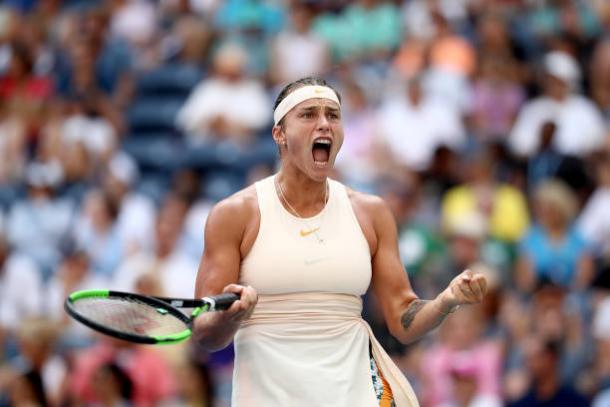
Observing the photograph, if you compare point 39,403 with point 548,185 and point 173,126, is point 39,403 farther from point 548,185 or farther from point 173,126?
point 173,126

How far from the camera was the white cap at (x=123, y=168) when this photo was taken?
1402cm

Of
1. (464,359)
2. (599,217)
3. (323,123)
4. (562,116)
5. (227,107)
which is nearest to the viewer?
(323,123)

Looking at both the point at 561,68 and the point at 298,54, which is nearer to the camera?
the point at 561,68

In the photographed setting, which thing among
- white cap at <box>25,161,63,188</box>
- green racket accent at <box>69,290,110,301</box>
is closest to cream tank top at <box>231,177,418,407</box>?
green racket accent at <box>69,290,110,301</box>

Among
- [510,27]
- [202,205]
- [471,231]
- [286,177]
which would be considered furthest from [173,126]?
[286,177]

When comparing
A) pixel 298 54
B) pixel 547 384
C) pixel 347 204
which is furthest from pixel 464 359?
pixel 298 54

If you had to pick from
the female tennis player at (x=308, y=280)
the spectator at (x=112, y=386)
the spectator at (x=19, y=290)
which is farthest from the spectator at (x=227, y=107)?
the female tennis player at (x=308, y=280)

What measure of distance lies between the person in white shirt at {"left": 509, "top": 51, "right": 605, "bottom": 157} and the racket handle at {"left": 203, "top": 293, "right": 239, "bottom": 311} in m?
6.75

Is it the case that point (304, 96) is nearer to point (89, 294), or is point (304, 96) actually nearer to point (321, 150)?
point (321, 150)

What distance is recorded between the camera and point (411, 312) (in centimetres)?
609

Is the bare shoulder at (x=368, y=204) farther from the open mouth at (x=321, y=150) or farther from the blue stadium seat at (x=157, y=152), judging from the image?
the blue stadium seat at (x=157, y=152)

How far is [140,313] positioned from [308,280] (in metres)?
0.72

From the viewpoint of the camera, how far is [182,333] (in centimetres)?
559

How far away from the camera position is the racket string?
566 cm
